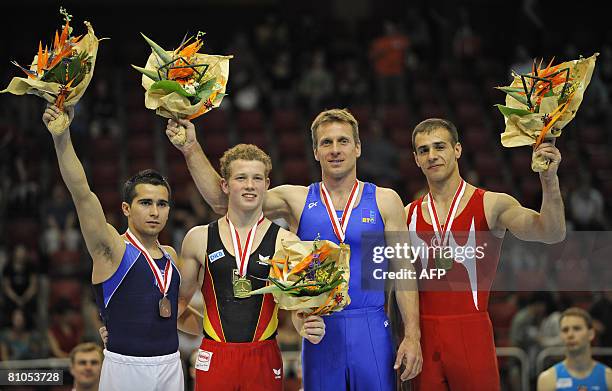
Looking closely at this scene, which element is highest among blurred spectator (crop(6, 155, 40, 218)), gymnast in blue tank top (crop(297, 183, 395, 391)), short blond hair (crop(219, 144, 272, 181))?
blurred spectator (crop(6, 155, 40, 218))

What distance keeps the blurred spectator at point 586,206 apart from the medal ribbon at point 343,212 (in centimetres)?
649

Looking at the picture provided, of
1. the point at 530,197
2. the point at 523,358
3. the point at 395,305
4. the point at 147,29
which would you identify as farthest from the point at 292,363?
the point at 147,29

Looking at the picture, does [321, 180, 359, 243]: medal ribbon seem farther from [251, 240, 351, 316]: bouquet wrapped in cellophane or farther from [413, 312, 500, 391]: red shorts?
[413, 312, 500, 391]: red shorts

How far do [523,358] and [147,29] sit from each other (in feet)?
32.3

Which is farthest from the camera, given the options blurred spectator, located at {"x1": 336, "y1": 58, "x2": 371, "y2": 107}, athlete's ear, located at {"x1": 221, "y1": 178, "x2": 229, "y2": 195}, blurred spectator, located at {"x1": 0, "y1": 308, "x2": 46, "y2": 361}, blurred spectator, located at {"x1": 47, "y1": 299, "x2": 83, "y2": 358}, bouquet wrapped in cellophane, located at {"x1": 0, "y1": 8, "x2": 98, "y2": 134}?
blurred spectator, located at {"x1": 336, "y1": 58, "x2": 371, "y2": 107}

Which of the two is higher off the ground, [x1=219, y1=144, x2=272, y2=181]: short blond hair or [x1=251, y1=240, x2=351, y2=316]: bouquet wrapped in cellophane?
[x1=219, y1=144, x2=272, y2=181]: short blond hair

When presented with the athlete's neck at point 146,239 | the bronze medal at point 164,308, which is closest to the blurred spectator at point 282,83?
the athlete's neck at point 146,239

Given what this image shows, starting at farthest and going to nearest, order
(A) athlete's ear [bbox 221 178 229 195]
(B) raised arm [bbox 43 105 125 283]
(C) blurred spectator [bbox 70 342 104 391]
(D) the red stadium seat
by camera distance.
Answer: (D) the red stadium seat
(C) blurred spectator [bbox 70 342 104 391]
(A) athlete's ear [bbox 221 178 229 195]
(B) raised arm [bbox 43 105 125 283]

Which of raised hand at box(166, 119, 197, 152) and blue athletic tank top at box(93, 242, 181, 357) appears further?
raised hand at box(166, 119, 197, 152)

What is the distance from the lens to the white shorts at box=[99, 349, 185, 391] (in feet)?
15.9

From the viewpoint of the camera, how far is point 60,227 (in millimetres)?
10859

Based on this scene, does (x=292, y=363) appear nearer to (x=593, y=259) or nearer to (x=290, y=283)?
(x=593, y=259)

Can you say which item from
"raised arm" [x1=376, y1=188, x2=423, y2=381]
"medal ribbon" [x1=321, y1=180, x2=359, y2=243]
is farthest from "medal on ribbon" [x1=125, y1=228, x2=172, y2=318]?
"raised arm" [x1=376, y1=188, x2=423, y2=381]

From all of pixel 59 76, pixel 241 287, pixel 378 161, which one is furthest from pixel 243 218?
pixel 378 161
